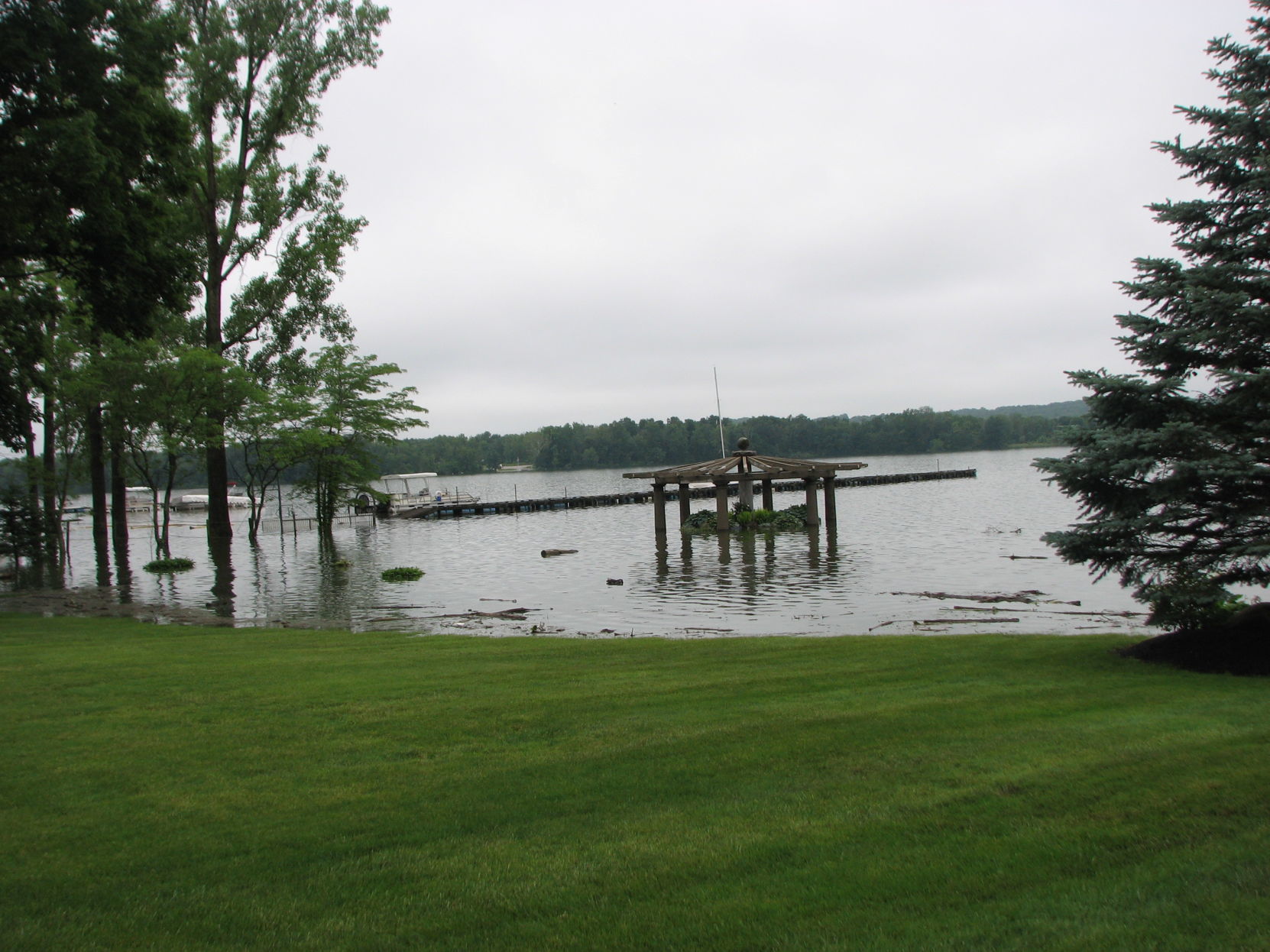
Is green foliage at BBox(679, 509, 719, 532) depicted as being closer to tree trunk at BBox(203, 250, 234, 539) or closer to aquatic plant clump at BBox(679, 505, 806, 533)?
aquatic plant clump at BBox(679, 505, 806, 533)

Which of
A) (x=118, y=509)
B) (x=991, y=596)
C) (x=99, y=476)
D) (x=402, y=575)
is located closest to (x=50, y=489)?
(x=99, y=476)

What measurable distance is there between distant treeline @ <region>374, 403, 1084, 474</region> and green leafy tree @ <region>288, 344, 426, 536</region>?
100 metres

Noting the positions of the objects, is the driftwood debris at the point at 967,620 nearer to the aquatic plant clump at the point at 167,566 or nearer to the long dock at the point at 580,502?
the aquatic plant clump at the point at 167,566

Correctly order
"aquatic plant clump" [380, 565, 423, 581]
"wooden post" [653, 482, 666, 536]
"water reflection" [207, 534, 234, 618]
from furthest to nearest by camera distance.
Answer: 1. "wooden post" [653, 482, 666, 536]
2. "aquatic plant clump" [380, 565, 423, 581]
3. "water reflection" [207, 534, 234, 618]

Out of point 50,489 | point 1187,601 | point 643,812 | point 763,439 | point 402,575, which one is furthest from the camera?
point 763,439

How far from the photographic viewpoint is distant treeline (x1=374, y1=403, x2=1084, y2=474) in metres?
157

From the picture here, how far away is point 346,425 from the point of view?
46.0m

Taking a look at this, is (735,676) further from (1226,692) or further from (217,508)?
(217,508)

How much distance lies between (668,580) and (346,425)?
26.0m

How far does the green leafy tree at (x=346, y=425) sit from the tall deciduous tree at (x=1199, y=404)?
3771cm

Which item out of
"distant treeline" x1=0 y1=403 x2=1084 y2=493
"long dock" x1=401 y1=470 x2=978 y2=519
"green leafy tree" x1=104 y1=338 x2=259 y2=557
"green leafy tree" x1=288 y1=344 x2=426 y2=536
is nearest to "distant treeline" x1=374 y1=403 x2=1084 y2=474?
"distant treeline" x1=0 y1=403 x2=1084 y2=493

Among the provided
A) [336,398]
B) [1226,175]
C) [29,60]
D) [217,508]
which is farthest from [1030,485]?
[29,60]

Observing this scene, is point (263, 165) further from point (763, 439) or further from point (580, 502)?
point (763, 439)

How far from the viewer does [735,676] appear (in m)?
9.43
